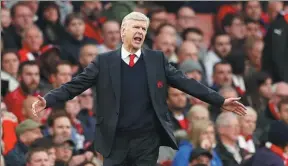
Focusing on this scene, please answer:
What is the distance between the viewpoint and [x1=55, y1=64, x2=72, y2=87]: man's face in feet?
49.1

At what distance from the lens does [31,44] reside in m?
15.3

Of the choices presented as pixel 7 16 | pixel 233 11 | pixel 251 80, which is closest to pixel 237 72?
pixel 251 80

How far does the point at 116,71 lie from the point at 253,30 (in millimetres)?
7984

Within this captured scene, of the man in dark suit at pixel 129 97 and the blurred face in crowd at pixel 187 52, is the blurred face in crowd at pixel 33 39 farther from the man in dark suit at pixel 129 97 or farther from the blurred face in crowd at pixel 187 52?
the man in dark suit at pixel 129 97

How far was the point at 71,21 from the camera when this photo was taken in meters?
15.9

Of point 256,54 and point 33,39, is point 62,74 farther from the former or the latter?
point 256,54

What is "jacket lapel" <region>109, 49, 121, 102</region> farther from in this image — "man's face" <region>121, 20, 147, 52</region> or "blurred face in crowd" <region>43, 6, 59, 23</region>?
"blurred face in crowd" <region>43, 6, 59, 23</region>

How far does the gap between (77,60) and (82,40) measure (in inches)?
16.2

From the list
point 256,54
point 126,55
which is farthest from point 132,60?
point 256,54

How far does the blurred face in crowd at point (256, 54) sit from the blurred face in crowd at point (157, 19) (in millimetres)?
1440

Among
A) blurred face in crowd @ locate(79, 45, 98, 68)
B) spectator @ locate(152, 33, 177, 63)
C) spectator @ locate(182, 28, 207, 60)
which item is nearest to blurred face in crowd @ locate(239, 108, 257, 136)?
spectator @ locate(152, 33, 177, 63)

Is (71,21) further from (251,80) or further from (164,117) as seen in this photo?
(164,117)

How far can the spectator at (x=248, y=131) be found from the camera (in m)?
15.4

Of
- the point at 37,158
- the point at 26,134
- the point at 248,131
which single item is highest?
the point at 26,134
